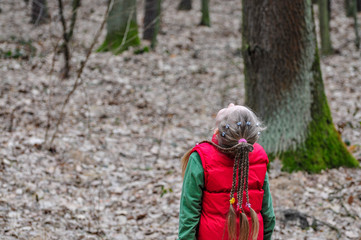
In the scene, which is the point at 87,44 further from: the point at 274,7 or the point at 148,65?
the point at 274,7

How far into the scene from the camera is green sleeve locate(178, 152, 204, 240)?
2277 millimetres

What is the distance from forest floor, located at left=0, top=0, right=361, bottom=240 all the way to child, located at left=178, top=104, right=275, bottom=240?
74.8 inches

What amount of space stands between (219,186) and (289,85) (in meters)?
3.20

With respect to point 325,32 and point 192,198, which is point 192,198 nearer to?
point 192,198

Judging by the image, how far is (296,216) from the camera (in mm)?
4316

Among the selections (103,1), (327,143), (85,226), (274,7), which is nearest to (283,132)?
(327,143)

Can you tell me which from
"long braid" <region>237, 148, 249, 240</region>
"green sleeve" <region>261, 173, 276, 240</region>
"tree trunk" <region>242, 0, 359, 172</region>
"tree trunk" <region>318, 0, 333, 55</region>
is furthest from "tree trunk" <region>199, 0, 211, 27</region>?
"long braid" <region>237, 148, 249, 240</region>

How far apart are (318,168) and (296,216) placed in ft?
3.59

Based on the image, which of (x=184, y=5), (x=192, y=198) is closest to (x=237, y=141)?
(x=192, y=198)

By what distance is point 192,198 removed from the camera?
232cm

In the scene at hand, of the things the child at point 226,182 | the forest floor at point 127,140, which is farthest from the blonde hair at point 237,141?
the forest floor at point 127,140

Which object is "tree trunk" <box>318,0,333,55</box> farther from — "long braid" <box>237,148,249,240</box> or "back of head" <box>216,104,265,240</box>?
"long braid" <box>237,148,249,240</box>

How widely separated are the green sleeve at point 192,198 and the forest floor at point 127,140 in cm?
186

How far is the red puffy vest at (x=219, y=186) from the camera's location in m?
2.26
